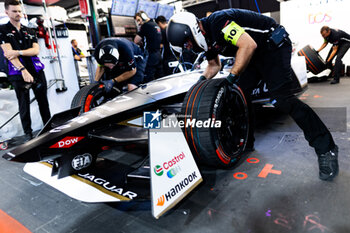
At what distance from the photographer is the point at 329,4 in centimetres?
742

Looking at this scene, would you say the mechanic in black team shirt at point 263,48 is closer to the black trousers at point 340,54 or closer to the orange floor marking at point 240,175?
the orange floor marking at point 240,175

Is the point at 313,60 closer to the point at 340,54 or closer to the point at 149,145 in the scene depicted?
the point at 340,54

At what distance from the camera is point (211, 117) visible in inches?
67.5

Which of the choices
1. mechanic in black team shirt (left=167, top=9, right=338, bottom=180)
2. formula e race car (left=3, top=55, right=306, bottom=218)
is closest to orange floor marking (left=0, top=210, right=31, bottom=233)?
formula e race car (left=3, top=55, right=306, bottom=218)

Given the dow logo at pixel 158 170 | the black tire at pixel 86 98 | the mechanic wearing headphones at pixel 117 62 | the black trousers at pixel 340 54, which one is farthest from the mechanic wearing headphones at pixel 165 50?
the black trousers at pixel 340 54

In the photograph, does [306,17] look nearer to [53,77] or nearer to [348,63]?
[348,63]

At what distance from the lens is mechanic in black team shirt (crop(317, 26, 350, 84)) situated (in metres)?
6.30

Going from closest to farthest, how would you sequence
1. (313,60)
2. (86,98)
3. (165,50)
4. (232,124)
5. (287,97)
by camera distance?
(287,97)
(232,124)
(86,98)
(313,60)
(165,50)

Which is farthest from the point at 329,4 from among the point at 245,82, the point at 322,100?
the point at 245,82

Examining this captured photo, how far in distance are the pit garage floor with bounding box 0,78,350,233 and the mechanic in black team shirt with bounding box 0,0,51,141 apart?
4.78 feet

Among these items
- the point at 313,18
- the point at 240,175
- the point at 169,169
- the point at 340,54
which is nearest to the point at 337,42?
the point at 340,54

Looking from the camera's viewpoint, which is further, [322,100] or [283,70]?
[322,100]

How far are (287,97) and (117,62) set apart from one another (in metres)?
2.19

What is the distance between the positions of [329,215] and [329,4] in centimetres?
823
